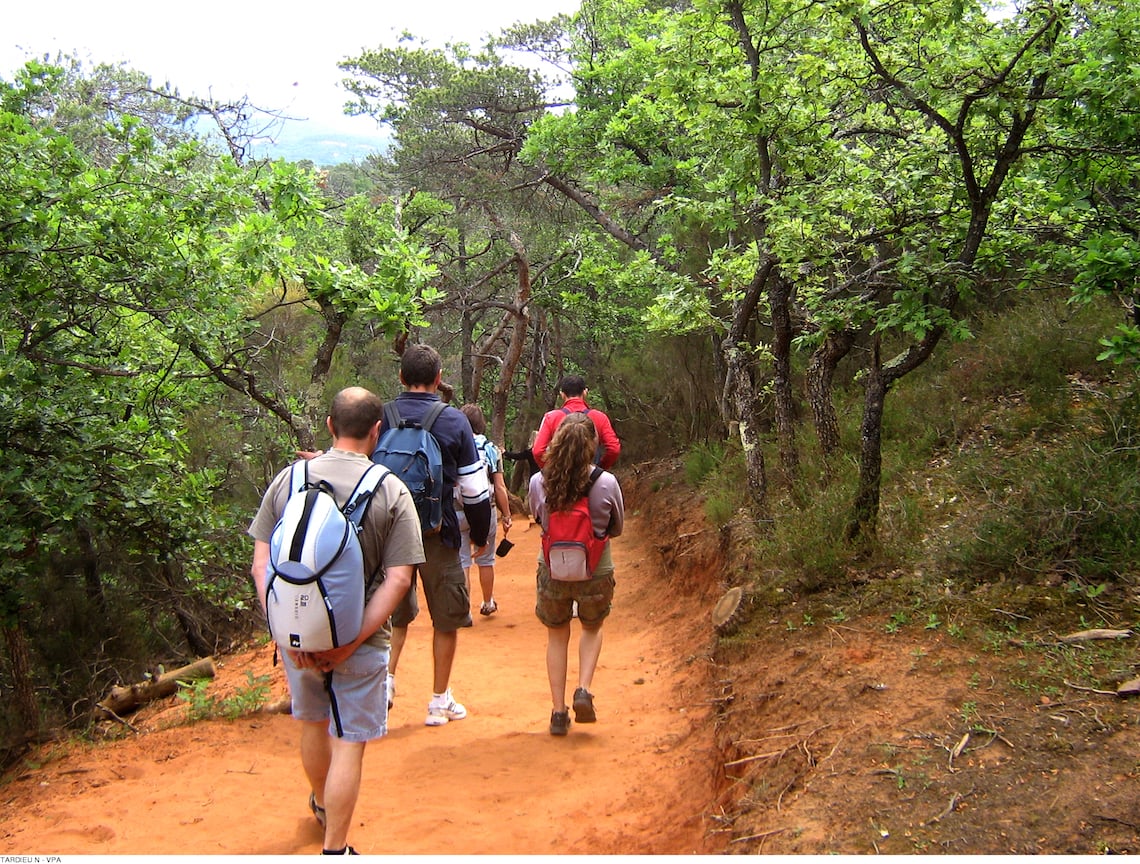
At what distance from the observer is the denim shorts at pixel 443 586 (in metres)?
5.17

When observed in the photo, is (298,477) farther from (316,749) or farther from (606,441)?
(606,441)

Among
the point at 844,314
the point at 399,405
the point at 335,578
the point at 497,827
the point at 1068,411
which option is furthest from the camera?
the point at 1068,411

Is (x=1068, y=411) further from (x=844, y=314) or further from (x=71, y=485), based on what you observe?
(x=71, y=485)

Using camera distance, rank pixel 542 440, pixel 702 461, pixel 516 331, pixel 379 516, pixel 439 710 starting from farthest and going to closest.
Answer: pixel 516 331, pixel 702 461, pixel 542 440, pixel 439 710, pixel 379 516

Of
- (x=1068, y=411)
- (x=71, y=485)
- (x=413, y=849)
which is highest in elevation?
(x=71, y=485)

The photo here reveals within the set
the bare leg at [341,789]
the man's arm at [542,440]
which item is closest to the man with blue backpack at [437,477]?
the man's arm at [542,440]

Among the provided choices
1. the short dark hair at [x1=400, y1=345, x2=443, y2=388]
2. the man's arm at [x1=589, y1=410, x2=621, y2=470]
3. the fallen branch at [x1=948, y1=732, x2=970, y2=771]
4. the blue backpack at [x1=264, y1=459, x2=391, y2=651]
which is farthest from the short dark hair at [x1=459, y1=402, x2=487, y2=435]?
the fallen branch at [x1=948, y1=732, x2=970, y2=771]

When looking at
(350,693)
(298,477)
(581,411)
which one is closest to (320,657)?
(350,693)

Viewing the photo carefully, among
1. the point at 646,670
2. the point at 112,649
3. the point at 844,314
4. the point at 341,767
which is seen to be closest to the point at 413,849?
the point at 341,767

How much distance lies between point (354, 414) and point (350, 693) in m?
1.13

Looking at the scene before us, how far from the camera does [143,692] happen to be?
22.1 ft

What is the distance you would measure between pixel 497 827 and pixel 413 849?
1.53 feet

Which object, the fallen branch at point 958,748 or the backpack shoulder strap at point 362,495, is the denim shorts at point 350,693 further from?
the fallen branch at point 958,748

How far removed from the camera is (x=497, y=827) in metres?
4.30
